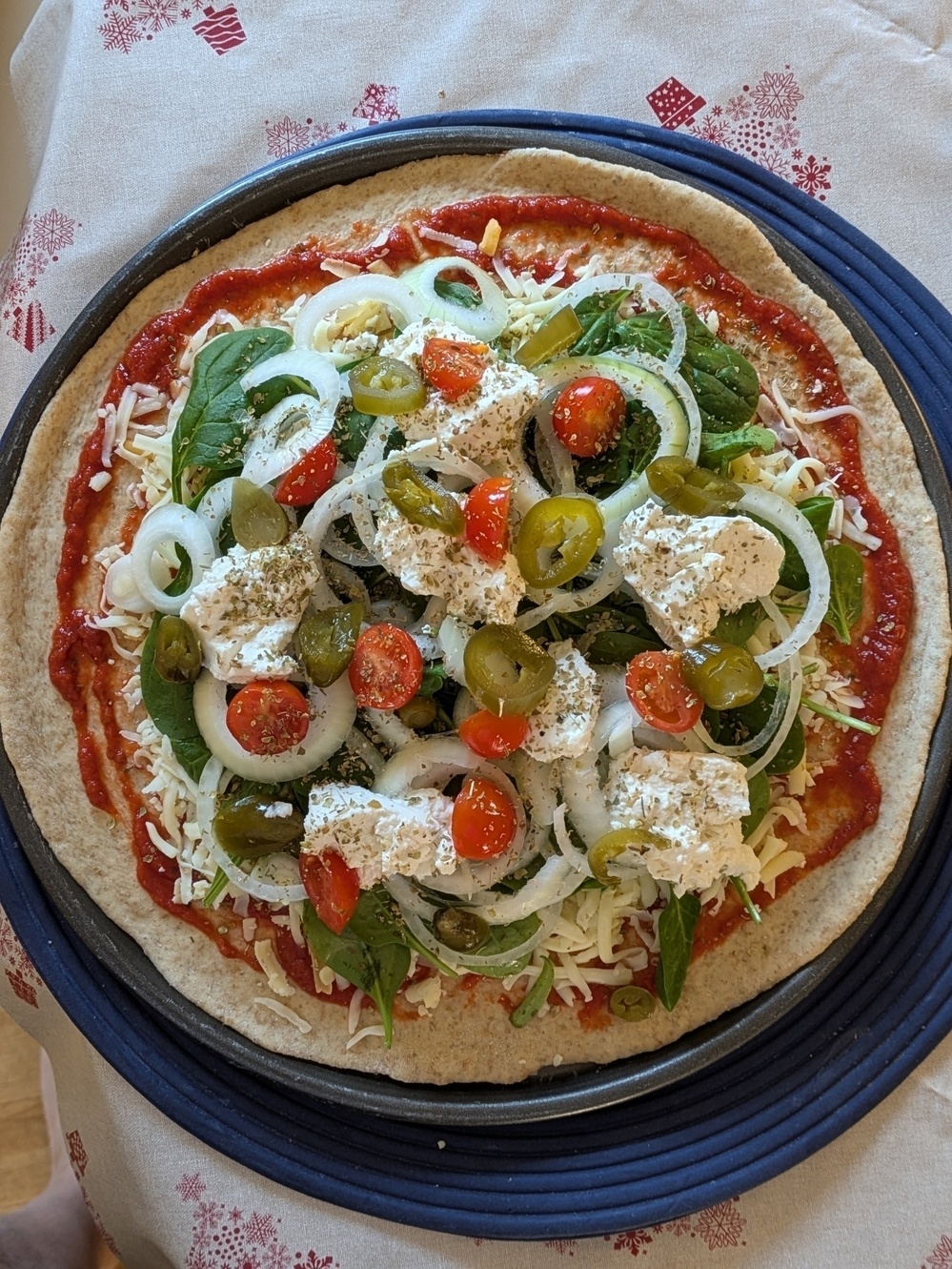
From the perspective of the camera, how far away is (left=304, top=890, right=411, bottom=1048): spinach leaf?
135 inches

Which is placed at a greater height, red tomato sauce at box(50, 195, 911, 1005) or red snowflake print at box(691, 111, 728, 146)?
red snowflake print at box(691, 111, 728, 146)

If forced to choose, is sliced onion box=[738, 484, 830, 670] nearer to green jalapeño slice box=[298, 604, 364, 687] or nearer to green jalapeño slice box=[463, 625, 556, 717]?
green jalapeño slice box=[463, 625, 556, 717]

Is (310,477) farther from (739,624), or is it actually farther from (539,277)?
(739,624)

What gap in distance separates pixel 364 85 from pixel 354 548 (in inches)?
80.1

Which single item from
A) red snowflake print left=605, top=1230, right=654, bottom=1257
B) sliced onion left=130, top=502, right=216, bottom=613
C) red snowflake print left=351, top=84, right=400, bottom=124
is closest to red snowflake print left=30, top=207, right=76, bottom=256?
red snowflake print left=351, top=84, right=400, bottom=124

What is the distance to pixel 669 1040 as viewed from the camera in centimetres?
348

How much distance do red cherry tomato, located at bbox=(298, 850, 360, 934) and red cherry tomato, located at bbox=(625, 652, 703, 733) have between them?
104 cm

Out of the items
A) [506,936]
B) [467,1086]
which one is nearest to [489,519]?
[506,936]

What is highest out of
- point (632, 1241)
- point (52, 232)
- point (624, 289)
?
point (52, 232)

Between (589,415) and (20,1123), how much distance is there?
14.0 ft

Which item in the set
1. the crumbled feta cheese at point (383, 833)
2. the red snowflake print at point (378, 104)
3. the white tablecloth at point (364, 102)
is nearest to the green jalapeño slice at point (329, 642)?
the crumbled feta cheese at point (383, 833)

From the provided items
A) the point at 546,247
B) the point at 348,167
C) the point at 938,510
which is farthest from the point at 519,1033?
the point at 348,167

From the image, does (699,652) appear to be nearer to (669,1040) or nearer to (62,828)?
(669,1040)

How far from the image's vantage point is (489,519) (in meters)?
3.03
